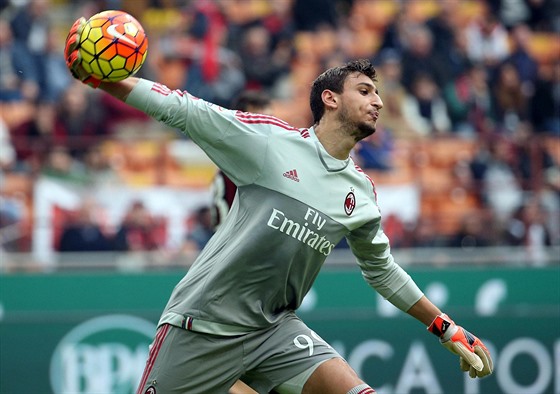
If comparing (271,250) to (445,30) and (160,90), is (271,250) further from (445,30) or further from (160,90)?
(445,30)

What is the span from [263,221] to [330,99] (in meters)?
0.78

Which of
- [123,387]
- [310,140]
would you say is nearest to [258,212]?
[310,140]

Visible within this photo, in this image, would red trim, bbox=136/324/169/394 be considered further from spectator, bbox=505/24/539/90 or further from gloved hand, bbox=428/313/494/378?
spectator, bbox=505/24/539/90

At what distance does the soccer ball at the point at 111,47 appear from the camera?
473 centimetres

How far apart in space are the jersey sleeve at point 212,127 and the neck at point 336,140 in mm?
368

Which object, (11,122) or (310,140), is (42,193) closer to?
(11,122)

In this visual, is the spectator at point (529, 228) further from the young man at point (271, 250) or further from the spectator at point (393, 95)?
the young man at point (271, 250)

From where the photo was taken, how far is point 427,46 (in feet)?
Result: 45.8

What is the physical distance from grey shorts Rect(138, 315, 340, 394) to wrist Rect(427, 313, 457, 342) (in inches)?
24.2

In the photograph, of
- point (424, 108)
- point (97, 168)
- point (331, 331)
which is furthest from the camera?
point (424, 108)

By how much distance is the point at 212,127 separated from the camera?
523 centimetres

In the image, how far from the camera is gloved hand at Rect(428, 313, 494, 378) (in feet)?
18.8

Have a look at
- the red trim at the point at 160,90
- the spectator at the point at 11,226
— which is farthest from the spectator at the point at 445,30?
the red trim at the point at 160,90

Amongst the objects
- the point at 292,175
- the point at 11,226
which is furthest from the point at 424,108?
the point at 292,175
